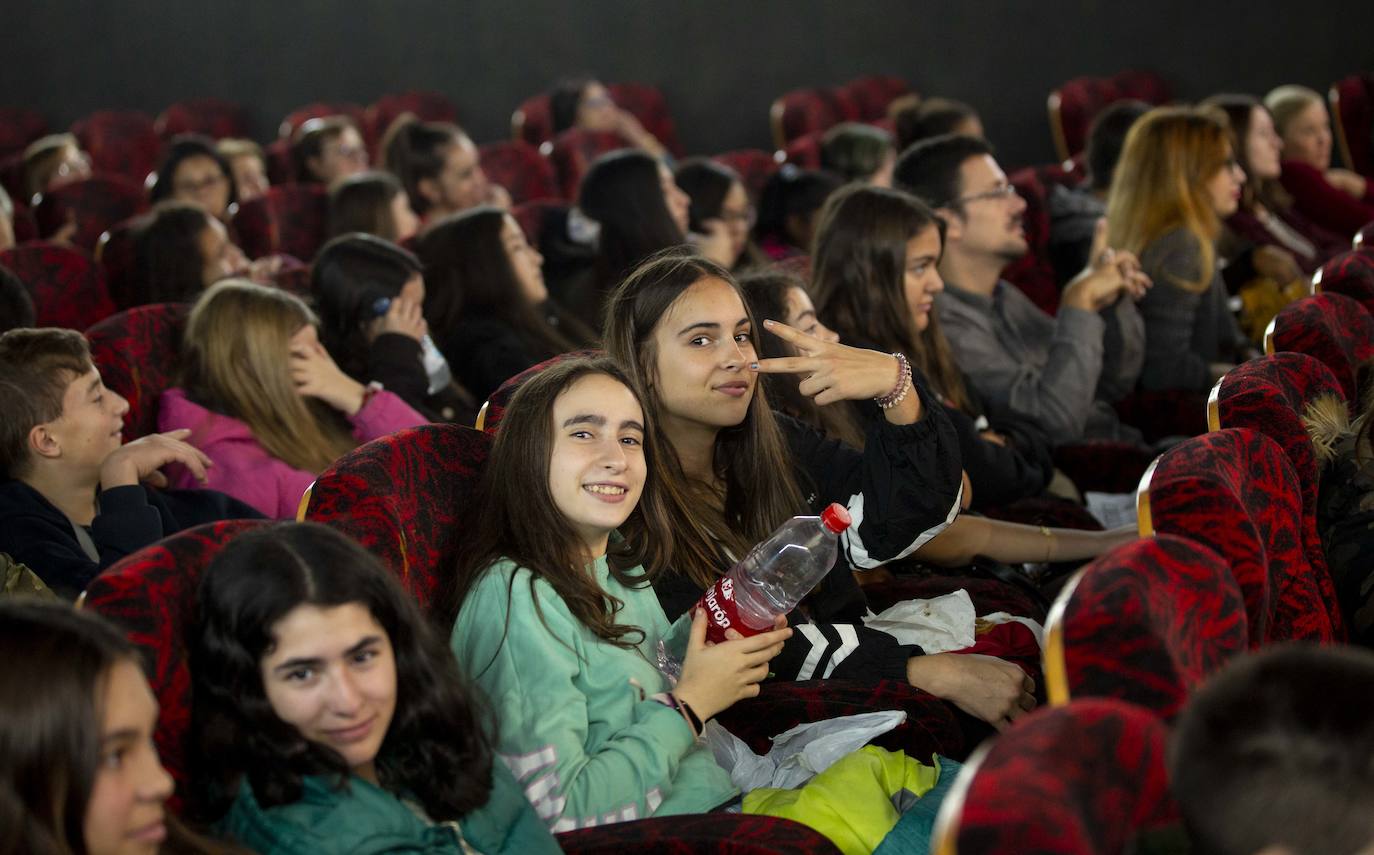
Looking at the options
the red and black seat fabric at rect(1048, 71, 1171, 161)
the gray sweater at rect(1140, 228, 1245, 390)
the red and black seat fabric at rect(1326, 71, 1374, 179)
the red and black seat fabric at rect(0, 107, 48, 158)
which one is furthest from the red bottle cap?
the red and black seat fabric at rect(0, 107, 48, 158)

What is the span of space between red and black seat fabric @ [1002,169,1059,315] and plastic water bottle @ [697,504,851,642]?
2779 mm

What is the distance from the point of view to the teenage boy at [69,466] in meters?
2.28

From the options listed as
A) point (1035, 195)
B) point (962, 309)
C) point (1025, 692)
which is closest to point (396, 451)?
point (1025, 692)

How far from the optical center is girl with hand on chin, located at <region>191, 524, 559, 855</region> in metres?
1.47

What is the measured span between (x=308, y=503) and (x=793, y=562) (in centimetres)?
68

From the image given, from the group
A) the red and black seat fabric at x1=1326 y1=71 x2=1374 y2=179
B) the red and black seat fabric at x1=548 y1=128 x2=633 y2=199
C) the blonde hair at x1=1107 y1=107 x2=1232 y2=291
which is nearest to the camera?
the blonde hair at x1=1107 y1=107 x2=1232 y2=291

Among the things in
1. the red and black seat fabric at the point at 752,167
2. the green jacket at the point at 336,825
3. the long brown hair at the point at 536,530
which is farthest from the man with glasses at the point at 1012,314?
the green jacket at the point at 336,825

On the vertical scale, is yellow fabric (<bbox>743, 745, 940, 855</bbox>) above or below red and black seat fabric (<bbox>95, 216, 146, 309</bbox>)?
below

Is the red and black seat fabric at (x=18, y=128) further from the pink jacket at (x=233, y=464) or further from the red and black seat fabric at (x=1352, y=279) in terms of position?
the red and black seat fabric at (x=1352, y=279)

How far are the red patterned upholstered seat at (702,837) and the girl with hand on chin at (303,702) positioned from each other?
0.07 metres

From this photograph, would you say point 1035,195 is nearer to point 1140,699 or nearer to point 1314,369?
point 1314,369

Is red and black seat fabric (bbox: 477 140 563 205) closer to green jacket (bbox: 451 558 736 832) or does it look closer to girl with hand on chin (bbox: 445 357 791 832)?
girl with hand on chin (bbox: 445 357 791 832)

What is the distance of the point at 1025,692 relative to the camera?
212 centimetres

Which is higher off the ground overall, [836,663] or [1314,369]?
[1314,369]
